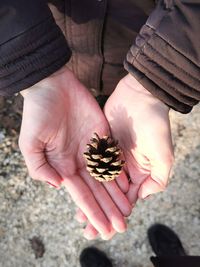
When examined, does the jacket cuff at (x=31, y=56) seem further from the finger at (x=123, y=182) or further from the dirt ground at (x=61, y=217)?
the dirt ground at (x=61, y=217)

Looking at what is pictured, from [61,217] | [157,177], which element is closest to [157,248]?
[61,217]

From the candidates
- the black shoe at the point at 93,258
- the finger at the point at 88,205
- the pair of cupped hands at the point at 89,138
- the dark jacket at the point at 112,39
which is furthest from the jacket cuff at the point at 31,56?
the black shoe at the point at 93,258

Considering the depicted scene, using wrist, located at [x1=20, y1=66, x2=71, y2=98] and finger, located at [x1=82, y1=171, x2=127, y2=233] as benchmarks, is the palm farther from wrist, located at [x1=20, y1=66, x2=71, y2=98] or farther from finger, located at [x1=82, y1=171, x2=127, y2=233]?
wrist, located at [x1=20, y1=66, x2=71, y2=98]

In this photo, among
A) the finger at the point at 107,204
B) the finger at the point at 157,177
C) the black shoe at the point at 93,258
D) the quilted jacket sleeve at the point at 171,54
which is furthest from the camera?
the black shoe at the point at 93,258

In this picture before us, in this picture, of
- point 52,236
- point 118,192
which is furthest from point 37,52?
point 52,236

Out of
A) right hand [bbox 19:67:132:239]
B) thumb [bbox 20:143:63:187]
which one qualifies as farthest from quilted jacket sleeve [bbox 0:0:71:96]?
thumb [bbox 20:143:63:187]

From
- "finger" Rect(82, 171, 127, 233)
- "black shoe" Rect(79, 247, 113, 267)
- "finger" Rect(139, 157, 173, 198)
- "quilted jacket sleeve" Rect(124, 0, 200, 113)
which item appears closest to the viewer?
"quilted jacket sleeve" Rect(124, 0, 200, 113)
